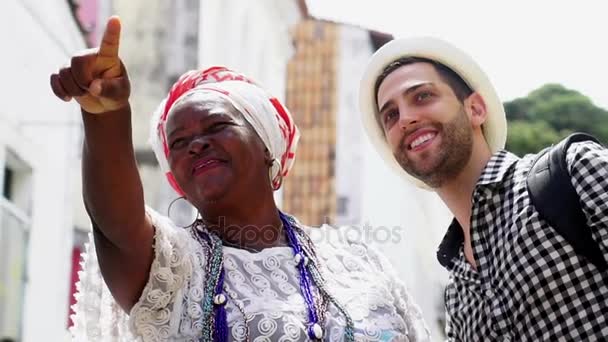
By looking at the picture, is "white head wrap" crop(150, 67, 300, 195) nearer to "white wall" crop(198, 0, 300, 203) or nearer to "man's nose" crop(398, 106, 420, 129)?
"man's nose" crop(398, 106, 420, 129)

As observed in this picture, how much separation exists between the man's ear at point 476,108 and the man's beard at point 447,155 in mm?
109

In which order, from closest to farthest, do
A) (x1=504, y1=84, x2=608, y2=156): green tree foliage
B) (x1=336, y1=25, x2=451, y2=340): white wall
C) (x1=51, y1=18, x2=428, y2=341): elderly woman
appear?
(x1=51, y1=18, x2=428, y2=341): elderly woman → (x1=336, y1=25, x2=451, y2=340): white wall → (x1=504, y1=84, x2=608, y2=156): green tree foliage

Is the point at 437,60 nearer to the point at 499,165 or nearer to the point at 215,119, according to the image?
the point at 499,165

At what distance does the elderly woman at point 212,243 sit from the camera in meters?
3.73

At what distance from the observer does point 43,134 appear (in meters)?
10.1

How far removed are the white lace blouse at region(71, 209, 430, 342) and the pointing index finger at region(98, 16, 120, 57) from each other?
65cm

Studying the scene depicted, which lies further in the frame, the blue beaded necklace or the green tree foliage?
the green tree foliage

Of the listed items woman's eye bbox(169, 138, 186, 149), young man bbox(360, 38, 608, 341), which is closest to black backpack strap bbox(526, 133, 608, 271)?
young man bbox(360, 38, 608, 341)

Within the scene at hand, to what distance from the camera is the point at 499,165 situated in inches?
174

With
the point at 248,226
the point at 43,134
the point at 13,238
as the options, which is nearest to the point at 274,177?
the point at 248,226

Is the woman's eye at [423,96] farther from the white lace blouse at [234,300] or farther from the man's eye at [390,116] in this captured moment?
the white lace blouse at [234,300]

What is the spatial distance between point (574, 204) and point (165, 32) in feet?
37.2

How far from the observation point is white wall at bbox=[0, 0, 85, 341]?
9.29 m

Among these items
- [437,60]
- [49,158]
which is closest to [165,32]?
[49,158]
